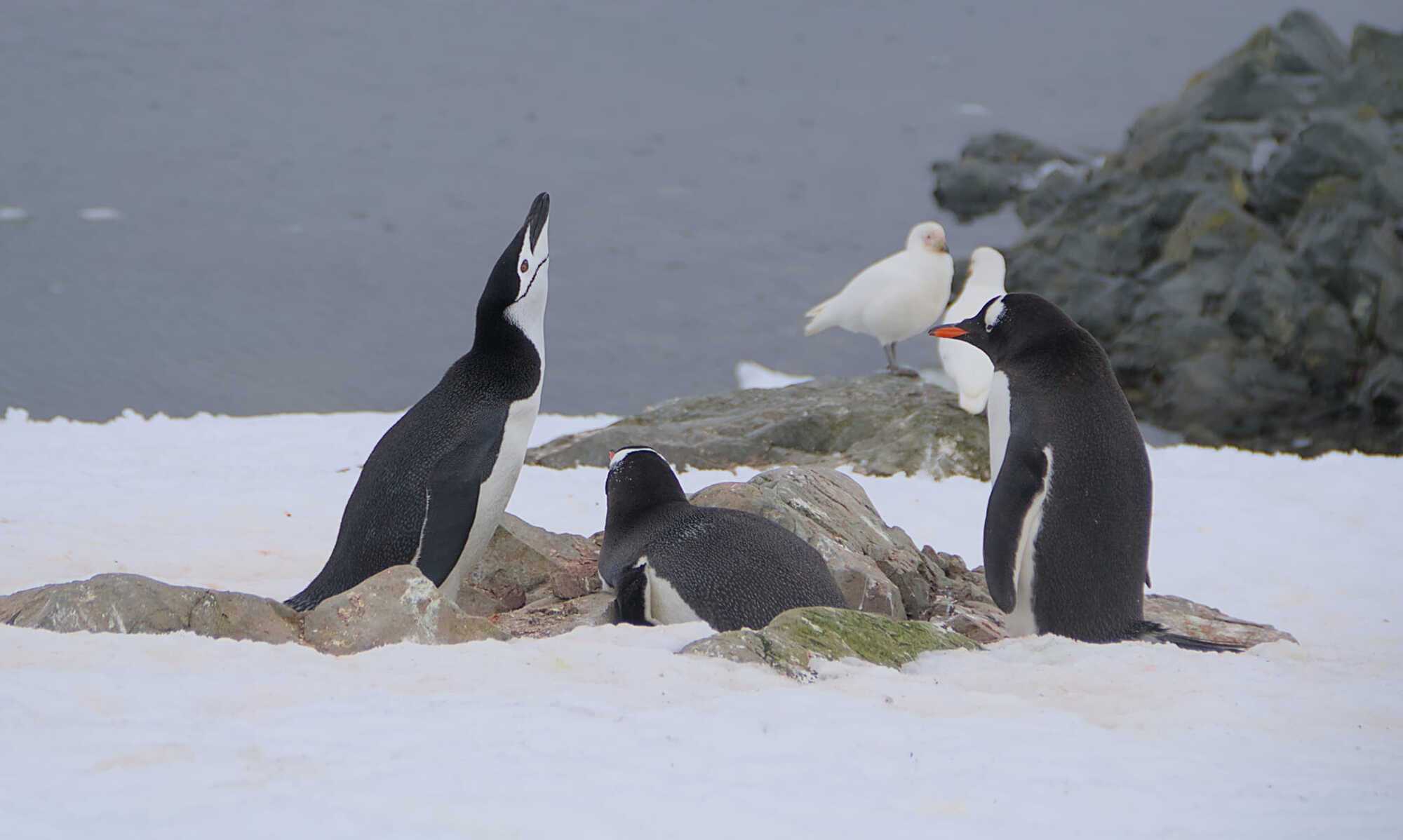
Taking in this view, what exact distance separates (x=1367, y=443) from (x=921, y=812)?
33.3 ft

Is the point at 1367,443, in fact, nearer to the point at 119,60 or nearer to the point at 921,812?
the point at 921,812

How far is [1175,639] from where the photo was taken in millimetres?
3477

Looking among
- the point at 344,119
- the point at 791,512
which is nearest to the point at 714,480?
the point at 791,512

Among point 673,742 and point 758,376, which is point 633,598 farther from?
point 758,376

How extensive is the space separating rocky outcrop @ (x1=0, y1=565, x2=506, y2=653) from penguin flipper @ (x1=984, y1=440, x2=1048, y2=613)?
1405 millimetres

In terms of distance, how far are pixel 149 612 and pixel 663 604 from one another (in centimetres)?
114

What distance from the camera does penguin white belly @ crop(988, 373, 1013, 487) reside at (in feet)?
12.4

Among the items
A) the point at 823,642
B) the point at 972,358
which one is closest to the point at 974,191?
the point at 972,358

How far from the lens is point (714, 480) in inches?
235

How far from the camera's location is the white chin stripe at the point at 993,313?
387 centimetres

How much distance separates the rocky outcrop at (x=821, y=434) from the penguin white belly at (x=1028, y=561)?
9.20 feet

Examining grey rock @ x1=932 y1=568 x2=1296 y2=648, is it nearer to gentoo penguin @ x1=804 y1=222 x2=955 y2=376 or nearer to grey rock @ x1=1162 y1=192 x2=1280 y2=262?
gentoo penguin @ x1=804 y1=222 x2=955 y2=376

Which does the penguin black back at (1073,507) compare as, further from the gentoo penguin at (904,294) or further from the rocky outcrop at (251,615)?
the gentoo penguin at (904,294)

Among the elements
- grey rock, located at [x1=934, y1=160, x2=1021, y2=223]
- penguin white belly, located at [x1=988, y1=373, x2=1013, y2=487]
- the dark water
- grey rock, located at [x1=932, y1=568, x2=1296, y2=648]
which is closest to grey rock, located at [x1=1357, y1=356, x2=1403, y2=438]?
the dark water
